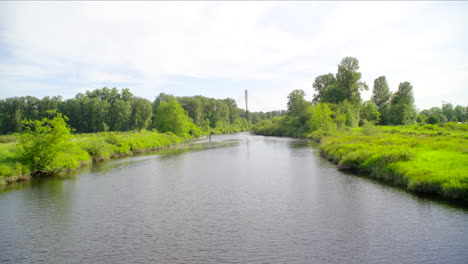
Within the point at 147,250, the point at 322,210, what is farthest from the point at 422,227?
the point at 147,250

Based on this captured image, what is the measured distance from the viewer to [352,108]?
82.5 metres

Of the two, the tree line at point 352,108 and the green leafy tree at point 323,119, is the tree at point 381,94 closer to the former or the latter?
the tree line at point 352,108

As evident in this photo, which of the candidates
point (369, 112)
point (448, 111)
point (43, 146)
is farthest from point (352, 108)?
point (43, 146)

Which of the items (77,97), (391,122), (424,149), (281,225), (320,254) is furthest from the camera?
(77,97)

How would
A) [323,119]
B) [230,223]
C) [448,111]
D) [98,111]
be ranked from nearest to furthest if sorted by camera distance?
[230,223], [323,119], [98,111], [448,111]

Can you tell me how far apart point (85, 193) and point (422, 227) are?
22817mm

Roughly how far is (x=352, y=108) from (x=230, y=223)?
7478 centimetres

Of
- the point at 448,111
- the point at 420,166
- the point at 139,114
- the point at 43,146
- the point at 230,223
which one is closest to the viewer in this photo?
the point at 230,223

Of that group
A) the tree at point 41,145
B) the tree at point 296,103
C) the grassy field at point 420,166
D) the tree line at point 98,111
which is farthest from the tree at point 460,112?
the tree at point 41,145

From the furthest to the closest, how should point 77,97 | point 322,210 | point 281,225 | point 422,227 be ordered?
point 77,97 < point 322,210 < point 281,225 < point 422,227

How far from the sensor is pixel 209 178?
28.9m

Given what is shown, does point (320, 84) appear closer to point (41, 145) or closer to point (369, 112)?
point (369, 112)

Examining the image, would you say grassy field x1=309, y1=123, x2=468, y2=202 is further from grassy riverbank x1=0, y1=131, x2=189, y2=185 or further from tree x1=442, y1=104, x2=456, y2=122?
tree x1=442, y1=104, x2=456, y2=122

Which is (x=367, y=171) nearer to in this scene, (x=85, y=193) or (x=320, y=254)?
(x=320, y=254)
